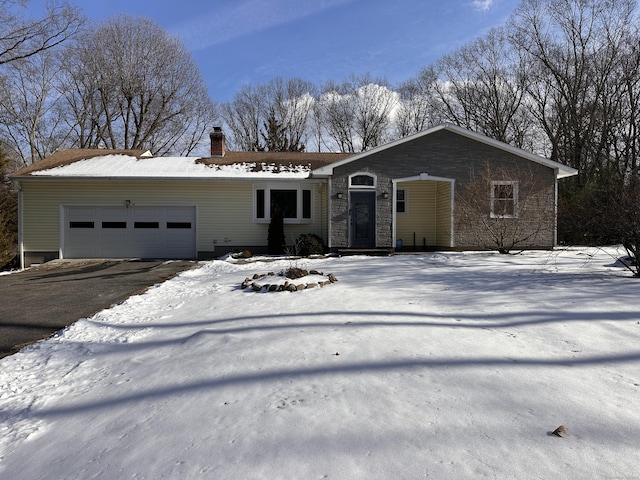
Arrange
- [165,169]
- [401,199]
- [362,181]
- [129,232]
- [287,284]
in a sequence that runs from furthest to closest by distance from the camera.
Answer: [401,199], [165,169], [129,232], [362,181], [287,284]

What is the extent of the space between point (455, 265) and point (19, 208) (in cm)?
1509

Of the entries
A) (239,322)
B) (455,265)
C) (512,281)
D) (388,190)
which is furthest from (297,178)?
(239,322)

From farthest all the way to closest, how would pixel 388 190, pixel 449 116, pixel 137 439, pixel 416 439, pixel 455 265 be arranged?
pixel 449 116
pixel 388 190
pixel 455 265
pixel 137 439
pixel 416 439

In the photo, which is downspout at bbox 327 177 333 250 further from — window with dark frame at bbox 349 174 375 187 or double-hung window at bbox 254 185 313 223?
double-hung window at bbox 254 185 313 223

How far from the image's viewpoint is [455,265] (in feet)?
31.6

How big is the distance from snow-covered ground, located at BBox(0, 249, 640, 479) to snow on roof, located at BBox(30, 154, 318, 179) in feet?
30.9

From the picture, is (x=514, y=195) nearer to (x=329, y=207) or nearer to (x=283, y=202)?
(x=329, y=207)

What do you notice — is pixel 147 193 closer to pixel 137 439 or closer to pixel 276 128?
pixel 137 439

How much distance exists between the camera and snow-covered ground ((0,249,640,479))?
82.7 inches

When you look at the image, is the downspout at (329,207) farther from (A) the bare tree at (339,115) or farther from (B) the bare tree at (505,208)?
(A) the bare tree at (339,115)

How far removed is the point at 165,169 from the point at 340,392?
14.0 metres

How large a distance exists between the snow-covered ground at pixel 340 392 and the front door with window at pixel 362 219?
8.19m

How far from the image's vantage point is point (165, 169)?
48.6ft

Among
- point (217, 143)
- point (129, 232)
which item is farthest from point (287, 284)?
point (217, 143)
